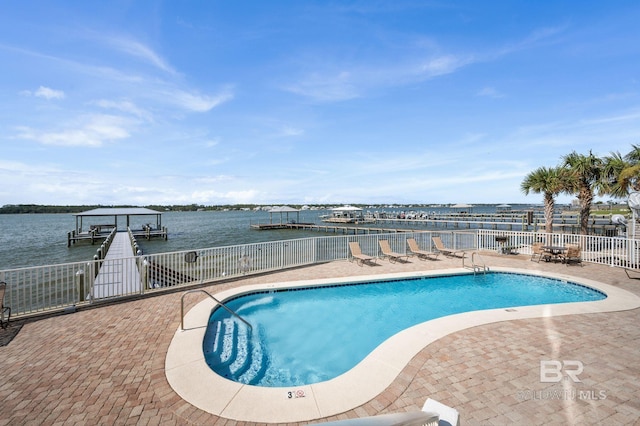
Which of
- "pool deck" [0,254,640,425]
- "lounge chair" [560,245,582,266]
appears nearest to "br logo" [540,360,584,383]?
"pool deck" [0,254,640,425]

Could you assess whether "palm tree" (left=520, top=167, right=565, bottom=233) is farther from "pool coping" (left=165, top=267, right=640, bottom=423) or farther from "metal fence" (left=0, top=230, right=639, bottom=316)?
"pool coping" (left=165, top=267, right=640, bottom=423)

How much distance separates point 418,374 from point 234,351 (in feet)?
10.7

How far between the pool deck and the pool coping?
0.38 feet

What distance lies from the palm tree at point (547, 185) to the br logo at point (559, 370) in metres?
14.3

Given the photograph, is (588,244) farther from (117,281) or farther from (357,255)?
(117,281)

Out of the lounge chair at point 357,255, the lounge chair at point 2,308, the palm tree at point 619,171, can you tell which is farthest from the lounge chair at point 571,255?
the lounge chair at point 2,308

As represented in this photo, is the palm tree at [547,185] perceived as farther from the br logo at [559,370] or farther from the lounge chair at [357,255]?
the br logo at [559,370]

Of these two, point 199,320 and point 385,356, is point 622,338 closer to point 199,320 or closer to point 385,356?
point 385,356

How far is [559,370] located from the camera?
12.7 ft

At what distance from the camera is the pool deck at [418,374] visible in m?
3.09

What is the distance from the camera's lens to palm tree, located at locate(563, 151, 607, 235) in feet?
47.7

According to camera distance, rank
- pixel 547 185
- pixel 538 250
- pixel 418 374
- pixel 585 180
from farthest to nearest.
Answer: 1. pixel 547 185
2. pixel 585 180
3. pixel 538 250
4. pixel 418 374

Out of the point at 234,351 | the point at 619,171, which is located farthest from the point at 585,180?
the point at 234,351

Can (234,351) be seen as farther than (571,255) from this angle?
No
